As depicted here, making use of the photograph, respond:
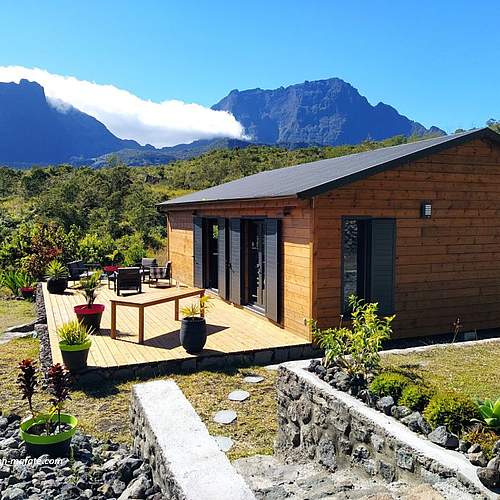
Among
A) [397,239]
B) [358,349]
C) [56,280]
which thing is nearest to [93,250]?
[56,280]

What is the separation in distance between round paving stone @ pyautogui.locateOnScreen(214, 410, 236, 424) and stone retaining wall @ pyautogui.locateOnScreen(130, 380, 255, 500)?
1.08 m

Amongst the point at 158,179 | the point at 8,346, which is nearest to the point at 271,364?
the point at 8,346

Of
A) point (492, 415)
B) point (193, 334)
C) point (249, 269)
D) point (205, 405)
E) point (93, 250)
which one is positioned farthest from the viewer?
point (93, 250)

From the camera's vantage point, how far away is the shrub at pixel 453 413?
10.8 feet

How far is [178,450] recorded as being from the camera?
3.23m

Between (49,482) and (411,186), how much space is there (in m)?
7.17

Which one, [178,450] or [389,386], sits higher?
[389,386]

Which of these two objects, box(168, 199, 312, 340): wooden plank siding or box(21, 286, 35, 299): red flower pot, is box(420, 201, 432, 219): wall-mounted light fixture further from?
box(21, 286, 35, 299): red flower pot

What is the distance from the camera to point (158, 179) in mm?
41250

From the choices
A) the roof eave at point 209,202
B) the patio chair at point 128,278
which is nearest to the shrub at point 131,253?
the roof eave at point 209,202

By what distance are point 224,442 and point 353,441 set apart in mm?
1541

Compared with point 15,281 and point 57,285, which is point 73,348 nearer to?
point 57,285

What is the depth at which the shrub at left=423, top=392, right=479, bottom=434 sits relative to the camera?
3.30m

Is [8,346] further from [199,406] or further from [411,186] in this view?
[411,186]
